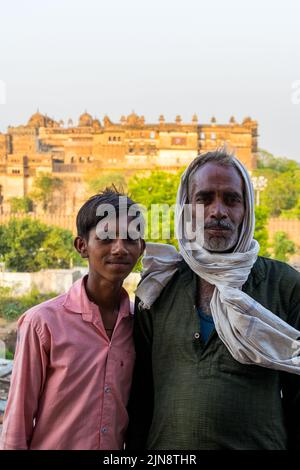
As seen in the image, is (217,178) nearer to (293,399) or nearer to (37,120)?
(293,399)

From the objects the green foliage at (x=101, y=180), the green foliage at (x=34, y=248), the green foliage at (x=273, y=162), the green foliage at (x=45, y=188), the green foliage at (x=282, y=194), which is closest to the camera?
the green foliage at (x=34, y=248)

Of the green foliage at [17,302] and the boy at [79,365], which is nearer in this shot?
the boy at [79,365]

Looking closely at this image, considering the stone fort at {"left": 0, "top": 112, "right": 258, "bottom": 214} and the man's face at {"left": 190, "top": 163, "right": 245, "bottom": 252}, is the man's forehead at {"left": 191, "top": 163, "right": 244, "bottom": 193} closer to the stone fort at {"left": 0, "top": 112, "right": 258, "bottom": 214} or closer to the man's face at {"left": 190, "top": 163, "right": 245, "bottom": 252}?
the man's face at {"left": 190, "top": 163, "right": 245, "bottom": 252}

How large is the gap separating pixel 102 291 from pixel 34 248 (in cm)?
1285

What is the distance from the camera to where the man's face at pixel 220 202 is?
34.4 inches

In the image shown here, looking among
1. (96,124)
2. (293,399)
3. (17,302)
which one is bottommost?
(17,302)

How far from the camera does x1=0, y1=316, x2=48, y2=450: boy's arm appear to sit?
0.83 metres

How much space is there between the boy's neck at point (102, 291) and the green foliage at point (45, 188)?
18.8m

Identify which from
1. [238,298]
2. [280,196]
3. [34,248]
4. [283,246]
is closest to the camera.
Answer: [238,298]

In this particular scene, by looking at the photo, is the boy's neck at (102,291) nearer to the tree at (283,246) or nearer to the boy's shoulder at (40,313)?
the boy's shoulder at (40,313)

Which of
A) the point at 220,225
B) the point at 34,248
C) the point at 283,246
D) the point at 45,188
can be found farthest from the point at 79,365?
the point at 45,188

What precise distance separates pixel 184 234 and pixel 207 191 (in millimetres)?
65

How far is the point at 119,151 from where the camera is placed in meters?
20.0

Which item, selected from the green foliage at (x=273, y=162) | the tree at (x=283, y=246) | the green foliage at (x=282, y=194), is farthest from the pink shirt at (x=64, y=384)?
the green foliage at (x=273, y=162)
